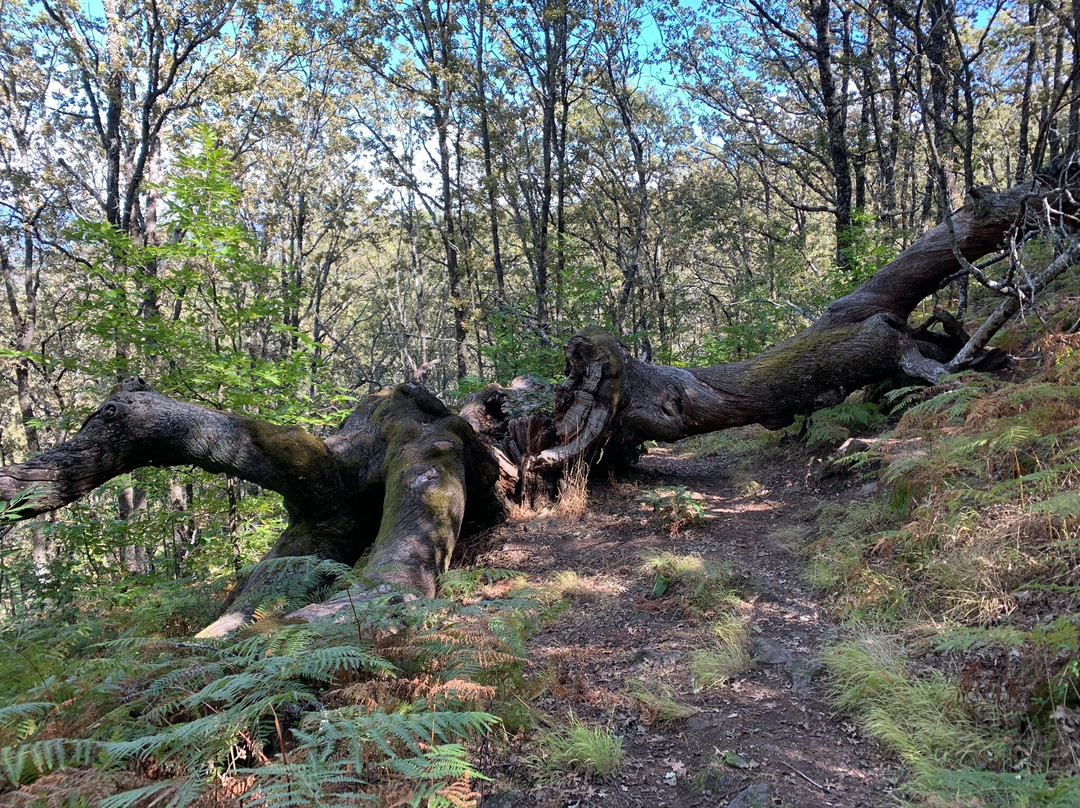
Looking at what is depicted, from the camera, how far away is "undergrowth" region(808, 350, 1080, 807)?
220 cm

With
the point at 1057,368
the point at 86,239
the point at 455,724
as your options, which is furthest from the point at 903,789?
the point at 86,239

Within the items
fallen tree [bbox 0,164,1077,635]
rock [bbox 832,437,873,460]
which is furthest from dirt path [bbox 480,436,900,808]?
fallen tree [bbox 0,164,1077,635]

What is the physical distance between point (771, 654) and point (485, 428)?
4.77 m

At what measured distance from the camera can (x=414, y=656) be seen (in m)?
2.73

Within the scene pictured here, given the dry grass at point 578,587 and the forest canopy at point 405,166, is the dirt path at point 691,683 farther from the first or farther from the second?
the forest canopy at point 405,166

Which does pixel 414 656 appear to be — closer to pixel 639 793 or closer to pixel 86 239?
pixel 639 793

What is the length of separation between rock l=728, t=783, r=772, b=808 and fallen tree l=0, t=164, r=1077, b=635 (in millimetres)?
1989

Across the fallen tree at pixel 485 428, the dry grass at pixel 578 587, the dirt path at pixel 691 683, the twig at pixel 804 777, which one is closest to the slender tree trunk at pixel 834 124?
the fallen tree at pixel 485 428

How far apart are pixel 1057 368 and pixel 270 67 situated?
17.8 m

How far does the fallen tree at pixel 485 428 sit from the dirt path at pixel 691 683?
1.06m

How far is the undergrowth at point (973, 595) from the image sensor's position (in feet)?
7.22

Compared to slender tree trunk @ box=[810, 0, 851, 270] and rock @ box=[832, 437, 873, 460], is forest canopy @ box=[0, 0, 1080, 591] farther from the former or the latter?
rock @ box=[832, 437, 873, 460]

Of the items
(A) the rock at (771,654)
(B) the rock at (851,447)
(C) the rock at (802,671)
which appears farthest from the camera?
(B) the rock at (851,447)

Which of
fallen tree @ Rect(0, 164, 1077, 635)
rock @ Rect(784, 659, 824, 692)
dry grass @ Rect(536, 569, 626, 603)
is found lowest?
rock @ Rect(784, 659, 824, 692)
